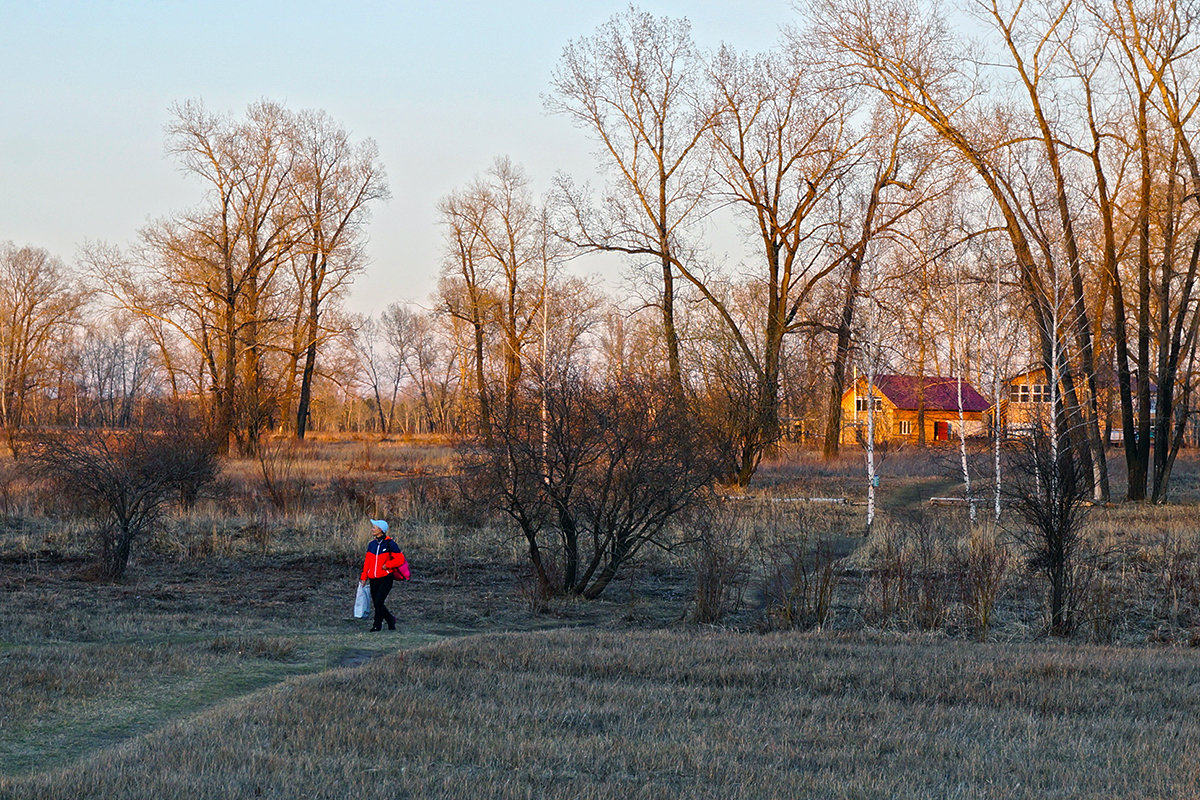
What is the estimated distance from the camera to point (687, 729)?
6453 mm

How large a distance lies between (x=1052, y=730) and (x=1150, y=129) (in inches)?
830

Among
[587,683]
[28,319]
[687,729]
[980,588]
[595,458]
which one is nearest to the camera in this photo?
[687,729]

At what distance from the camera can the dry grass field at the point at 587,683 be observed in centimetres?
541

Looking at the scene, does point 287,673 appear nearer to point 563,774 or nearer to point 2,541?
point 563,774

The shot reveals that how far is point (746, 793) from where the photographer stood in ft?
16.8

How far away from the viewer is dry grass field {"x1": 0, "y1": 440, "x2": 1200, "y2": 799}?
213 inches

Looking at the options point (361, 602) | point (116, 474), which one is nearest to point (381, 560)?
point (361, 602)

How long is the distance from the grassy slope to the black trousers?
1999 mm

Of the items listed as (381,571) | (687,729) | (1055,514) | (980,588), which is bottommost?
(687,729)

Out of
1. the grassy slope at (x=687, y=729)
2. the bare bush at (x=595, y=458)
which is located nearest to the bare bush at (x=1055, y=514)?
the grassy slope at (x=687, y=729)

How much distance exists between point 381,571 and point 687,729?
17.7ft

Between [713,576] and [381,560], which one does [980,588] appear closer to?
[713,576]

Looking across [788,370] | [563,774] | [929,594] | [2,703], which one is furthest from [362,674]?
[788,370]

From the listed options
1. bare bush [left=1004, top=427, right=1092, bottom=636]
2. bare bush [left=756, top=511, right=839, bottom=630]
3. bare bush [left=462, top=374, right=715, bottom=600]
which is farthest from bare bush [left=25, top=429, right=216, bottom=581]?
bare bush [left=1004, top=427, right=1092, bottom=636]
